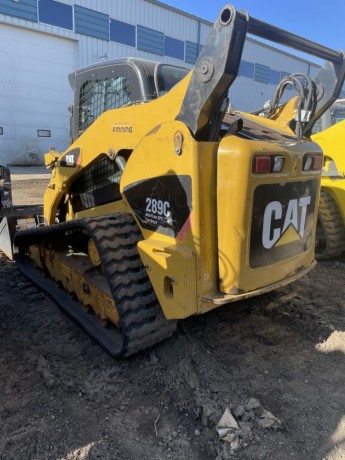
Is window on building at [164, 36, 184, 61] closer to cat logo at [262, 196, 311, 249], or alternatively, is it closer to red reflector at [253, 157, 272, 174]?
cat logo at [262, 196, 311, 249]

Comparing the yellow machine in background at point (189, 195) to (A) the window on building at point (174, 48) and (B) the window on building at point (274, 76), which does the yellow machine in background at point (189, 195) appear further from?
(B) the window on building at point (274, 76)

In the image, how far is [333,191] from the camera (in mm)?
4812

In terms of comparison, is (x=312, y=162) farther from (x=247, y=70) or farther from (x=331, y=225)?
(x=247, y=70)

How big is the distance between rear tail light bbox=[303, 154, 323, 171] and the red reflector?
1.54 feet

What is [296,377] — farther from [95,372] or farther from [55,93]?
[55,93]

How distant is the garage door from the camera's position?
580 inches

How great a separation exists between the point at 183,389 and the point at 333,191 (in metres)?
3.44

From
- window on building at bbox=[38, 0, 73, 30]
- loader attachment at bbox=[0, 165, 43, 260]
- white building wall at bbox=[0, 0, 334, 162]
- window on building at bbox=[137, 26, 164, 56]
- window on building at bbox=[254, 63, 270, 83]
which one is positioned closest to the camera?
loader attachment at bbox=[0, 165, 43, 260]

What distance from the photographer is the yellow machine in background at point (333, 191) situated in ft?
15.4

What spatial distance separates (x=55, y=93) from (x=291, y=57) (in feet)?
56.0

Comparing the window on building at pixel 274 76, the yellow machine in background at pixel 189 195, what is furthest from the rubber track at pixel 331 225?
the window on building at pixel 274 76

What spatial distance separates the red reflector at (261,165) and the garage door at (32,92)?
1520cm

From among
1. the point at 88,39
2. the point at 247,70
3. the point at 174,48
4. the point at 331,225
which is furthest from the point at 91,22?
the point at 331,225

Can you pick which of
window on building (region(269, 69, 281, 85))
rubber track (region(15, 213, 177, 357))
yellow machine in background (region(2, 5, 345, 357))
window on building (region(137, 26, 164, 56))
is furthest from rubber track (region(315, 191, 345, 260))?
window on building (region(269, 69, 281, 85))
